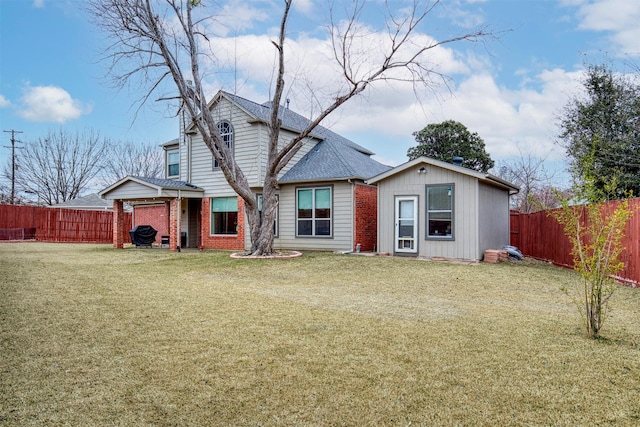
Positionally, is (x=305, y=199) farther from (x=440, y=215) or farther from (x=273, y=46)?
(x=273, y=46)

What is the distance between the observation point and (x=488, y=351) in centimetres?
385

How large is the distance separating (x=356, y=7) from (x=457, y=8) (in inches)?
118

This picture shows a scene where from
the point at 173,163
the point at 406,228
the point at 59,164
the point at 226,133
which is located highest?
the point at 59,164

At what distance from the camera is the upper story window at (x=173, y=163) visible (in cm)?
1872

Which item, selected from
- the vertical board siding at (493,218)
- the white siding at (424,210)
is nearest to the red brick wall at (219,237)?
the white siding at (424,210)

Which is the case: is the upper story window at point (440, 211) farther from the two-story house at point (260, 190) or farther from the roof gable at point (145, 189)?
the roof gable at point (145, 189)

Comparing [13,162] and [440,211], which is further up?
[13,162]

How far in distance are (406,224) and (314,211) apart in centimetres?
369

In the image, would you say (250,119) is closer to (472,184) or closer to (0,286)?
(472,184)

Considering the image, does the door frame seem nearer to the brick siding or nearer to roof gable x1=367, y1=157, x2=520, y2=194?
roof gable x1=367, y1=157, x2=520, y2=194

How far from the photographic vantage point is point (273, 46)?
13.1 meters

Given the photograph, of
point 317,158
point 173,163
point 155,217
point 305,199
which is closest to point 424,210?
point 305,199

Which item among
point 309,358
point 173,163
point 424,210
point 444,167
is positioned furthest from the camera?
point 173,163

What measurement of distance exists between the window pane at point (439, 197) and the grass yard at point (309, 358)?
17.4ft
